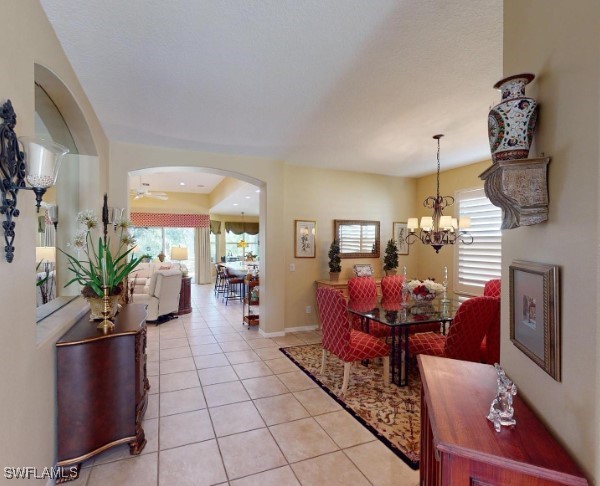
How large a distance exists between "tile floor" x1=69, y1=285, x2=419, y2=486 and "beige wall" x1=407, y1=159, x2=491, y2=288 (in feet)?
11.4

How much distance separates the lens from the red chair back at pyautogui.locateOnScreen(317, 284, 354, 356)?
3014 mm

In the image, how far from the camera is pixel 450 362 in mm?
1611

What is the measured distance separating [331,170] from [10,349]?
4.98 m

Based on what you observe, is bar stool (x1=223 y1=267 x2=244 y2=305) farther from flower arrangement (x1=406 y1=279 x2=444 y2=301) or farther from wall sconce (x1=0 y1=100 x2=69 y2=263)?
wall sconce (x1=0 y1=100 x2=69 y2=263)

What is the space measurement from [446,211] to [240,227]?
8632mm

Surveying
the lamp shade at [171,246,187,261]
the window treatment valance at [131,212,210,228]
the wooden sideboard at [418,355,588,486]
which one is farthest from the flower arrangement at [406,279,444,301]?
the window treatment valance at [131,212,210,228]

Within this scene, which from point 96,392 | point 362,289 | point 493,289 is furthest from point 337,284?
point 96,392

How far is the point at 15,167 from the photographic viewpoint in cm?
133

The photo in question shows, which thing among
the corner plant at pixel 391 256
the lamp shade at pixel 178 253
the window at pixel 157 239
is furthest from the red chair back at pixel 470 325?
the window at pixel 157 239

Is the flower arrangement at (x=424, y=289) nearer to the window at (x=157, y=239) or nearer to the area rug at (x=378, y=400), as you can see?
the area rug at (x=378, y=400)

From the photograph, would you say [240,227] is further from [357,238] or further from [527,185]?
[527,185]

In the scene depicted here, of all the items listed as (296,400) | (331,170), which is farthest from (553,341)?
(331,170)

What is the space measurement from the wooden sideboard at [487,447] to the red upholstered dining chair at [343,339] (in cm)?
174

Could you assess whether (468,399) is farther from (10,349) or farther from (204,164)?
(204,164)
